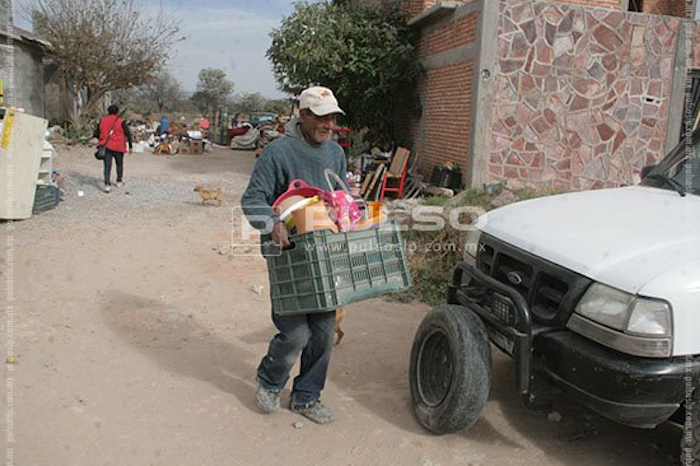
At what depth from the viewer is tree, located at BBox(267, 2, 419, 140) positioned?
13.0 metres

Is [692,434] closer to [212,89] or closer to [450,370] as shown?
[450,370]

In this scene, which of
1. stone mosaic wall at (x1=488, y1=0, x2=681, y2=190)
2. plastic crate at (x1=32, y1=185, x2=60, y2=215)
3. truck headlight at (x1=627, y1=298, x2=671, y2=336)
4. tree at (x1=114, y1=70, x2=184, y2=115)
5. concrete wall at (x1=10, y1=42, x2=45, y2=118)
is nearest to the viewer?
truck headlight at (x1=627, y1=298, x2=671, y2=336)

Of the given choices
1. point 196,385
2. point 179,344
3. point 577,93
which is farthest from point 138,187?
point 196,385

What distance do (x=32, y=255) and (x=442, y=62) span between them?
28.4ft

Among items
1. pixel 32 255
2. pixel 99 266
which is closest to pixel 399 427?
pixel 99 266

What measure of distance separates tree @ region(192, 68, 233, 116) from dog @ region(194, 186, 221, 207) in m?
30.6

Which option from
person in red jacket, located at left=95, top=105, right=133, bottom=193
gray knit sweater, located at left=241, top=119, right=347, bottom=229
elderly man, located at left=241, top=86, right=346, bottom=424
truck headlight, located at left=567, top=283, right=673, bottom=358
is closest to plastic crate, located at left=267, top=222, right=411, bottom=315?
elderly man, located at left=241, top=86, right=346, bottom=424

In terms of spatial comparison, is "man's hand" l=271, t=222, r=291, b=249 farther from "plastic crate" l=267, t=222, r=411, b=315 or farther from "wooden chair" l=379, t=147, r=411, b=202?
"wooden chair" l=379, t=147, r=411, b=202

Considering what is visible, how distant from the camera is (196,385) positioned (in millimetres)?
4184

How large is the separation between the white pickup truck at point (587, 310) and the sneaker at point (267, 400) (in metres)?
0.88

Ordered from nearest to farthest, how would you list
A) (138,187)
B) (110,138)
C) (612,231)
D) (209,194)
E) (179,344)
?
(612,231), (179,344), (209,194), (110,138), (138,187)

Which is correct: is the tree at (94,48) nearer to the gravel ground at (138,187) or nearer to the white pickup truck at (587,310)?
the gravel ground at (138,187)

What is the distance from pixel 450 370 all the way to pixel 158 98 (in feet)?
137

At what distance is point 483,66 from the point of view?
1057cm
